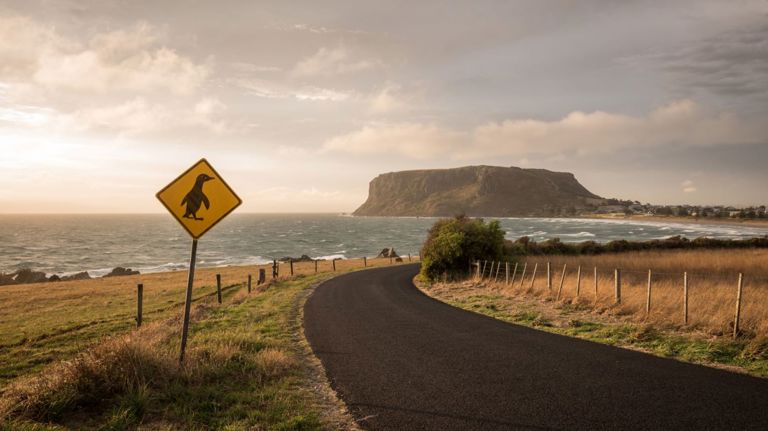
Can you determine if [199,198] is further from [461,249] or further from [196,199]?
[461,249]

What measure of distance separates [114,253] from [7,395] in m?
98.8

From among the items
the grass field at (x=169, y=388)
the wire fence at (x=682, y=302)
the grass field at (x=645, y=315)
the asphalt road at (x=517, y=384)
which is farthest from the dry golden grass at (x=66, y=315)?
the wire fence at (x=682, y=302)

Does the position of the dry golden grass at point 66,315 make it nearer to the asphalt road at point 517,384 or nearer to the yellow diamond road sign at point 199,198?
the yellow diamond road sign at point 199,198

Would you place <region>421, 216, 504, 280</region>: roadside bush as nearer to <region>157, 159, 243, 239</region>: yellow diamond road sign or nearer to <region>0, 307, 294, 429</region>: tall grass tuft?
<region>0, 307, 294, 429</region>: tall grass tuft

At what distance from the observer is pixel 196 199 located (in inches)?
281

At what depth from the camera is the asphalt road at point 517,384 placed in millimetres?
5820

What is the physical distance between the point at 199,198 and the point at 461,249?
23.8 m

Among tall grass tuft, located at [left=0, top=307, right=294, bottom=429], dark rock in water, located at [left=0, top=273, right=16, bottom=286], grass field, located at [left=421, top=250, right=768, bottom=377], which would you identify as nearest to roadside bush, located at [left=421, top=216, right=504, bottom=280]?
grass field, located at [left=421, top=250, right=768, bottom=377]

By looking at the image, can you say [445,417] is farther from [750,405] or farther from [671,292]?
[671,292]

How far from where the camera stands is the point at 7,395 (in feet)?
18.4

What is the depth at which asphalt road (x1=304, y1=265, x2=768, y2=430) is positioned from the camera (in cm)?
582

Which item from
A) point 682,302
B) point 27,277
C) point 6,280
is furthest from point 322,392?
point 27,277

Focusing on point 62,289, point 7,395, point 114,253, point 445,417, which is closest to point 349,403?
point 445,417

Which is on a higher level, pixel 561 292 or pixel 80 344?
pixel 561 292
